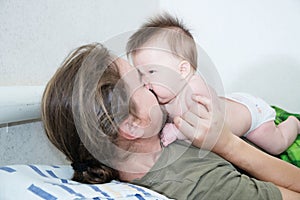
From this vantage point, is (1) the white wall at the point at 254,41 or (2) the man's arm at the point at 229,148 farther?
(1) the white wall at the point at 254,41

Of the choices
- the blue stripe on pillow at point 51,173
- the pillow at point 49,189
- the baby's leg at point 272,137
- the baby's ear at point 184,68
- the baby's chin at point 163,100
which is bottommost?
the baby's leg at point 272,137

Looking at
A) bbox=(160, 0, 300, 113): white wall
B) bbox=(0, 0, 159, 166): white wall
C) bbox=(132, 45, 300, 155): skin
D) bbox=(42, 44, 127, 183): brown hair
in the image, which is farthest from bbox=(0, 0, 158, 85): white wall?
bbox=(160, 0, 300, 113): white wall

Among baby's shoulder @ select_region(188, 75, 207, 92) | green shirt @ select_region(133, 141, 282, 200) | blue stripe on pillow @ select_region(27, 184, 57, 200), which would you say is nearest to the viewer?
blue stripe on pillow @ select_region(27, 184, 57, 200)

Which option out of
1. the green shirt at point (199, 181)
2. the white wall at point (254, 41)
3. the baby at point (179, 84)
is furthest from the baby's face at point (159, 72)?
the white wall at point (254, 41)

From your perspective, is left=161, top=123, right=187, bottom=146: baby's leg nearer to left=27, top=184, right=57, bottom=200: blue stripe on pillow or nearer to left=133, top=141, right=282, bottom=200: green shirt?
left=133, top=141, right=282, bottom=200: green shirt

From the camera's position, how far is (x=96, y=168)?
68 centimetres

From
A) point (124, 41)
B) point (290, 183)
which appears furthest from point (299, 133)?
point (124, 41)

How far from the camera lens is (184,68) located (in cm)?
75

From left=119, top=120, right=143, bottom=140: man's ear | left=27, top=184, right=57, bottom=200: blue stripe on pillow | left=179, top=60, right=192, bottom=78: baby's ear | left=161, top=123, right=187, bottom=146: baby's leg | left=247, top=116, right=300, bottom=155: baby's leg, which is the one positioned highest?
left=179, top=60, right=192, bottom=78: baby's ear

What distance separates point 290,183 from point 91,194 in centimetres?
38

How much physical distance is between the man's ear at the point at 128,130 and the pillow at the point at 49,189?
0.25ft

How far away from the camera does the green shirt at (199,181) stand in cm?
62

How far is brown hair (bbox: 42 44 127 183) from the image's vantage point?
0.60 metres

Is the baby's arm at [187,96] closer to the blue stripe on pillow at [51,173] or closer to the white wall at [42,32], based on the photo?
the blue stripe on pillow at [51,173]
